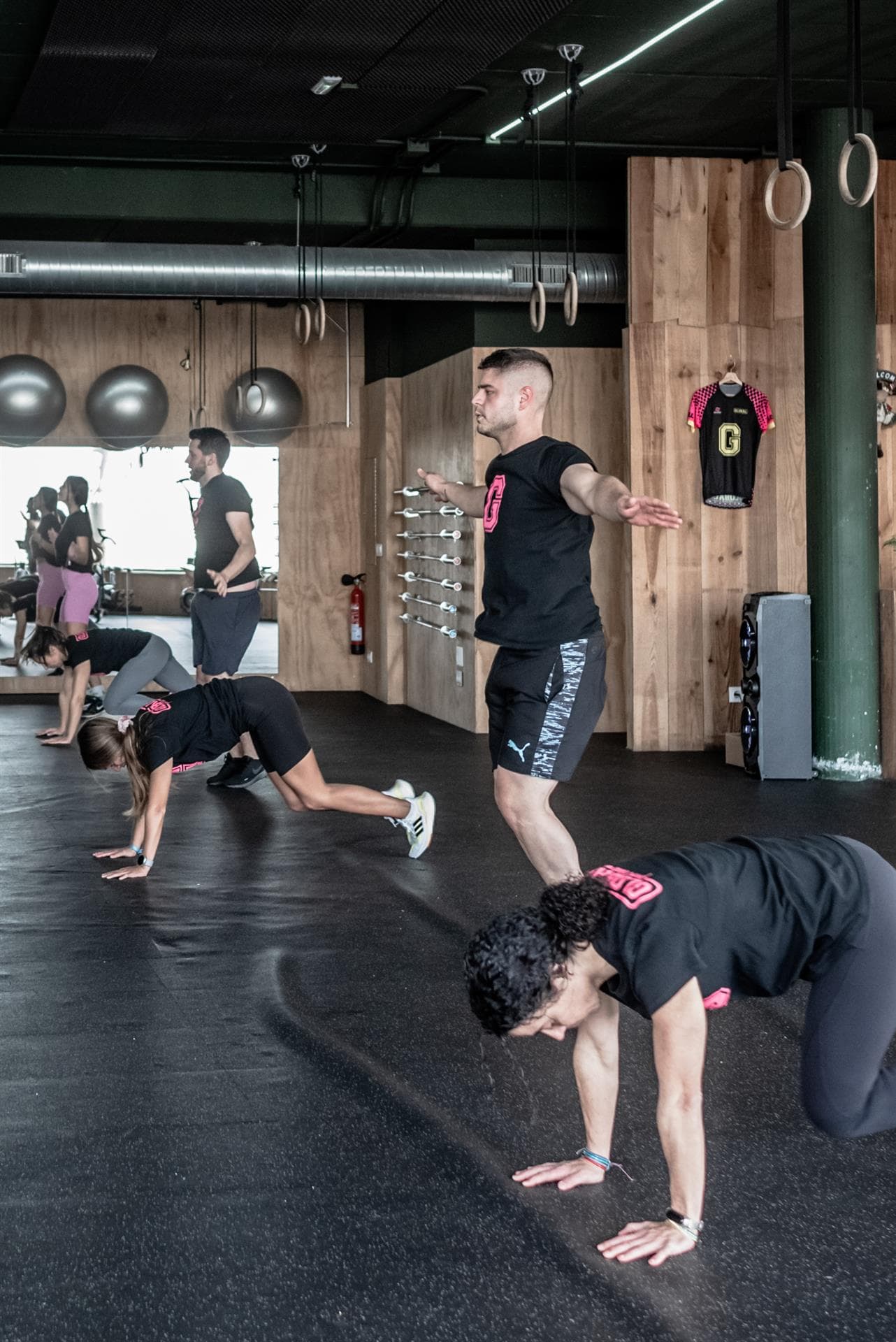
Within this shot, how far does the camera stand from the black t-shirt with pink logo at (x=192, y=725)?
14.3ft

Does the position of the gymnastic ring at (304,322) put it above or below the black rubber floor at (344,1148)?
above

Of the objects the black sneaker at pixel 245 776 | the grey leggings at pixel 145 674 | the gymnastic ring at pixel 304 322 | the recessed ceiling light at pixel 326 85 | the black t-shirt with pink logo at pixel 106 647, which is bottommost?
the black sneaker at pixel 245 776

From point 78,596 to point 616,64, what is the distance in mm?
4847

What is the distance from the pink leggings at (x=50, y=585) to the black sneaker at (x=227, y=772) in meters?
3.75

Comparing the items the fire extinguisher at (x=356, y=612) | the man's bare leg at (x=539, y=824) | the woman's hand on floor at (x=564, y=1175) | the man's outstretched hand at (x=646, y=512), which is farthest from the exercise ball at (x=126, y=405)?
the woman's hand on floor at (x=564, y=1175)

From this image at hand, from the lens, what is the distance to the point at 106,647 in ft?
23.4

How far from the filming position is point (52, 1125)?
2.64 m

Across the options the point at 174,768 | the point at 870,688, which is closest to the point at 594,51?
the point at 870,688

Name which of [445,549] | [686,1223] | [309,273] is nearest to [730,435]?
[445,549]

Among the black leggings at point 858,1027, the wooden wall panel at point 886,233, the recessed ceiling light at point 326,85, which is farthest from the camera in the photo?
the wooden wall panel at point 886,233

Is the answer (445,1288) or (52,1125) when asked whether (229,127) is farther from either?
(445,1288)

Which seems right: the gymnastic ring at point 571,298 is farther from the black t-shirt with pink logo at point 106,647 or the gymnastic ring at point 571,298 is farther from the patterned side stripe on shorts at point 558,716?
the patterned side stripe on shorts at point 558,716

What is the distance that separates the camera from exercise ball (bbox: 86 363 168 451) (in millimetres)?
10102

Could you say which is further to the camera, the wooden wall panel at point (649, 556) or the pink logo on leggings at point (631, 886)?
the wooden wall panel at point (649, 556)
